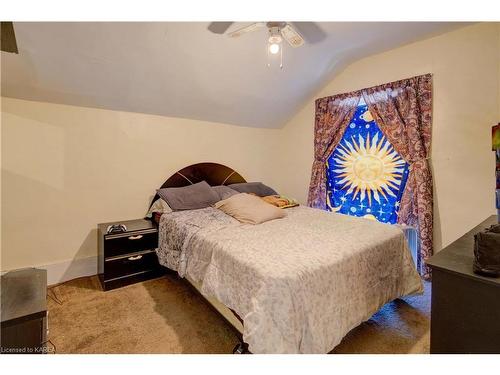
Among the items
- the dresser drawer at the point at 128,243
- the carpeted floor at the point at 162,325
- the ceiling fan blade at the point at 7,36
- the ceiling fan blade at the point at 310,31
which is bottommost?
the carpeted floor at the point at 162,325

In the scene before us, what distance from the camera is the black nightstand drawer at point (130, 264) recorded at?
229 centimetres

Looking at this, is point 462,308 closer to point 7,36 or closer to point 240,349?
point 240,349

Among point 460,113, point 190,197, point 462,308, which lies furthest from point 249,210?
point 460,113

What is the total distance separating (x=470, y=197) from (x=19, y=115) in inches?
171

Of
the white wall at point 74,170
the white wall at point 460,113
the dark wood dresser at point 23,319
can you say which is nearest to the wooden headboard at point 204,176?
the white wall at point 74,170

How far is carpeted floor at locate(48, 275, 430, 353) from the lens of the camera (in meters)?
1.58

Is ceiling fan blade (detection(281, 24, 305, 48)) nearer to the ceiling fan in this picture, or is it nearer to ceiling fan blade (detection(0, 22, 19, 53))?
the ceiling fan

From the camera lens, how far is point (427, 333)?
1703mm

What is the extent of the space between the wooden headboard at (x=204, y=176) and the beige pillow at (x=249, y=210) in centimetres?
76

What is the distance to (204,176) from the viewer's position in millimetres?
3355

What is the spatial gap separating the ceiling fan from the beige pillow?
1.37m

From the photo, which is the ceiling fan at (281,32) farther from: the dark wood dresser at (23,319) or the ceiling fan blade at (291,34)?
the dark wood dresser at (23,319)

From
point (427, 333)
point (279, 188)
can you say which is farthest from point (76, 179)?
point (427, 333)

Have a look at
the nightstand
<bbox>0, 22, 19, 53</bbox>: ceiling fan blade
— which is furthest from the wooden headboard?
<bbox>0, 22, 19, 53</bbox>: ceiling fan blade
